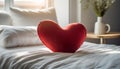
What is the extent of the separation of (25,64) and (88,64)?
39cm

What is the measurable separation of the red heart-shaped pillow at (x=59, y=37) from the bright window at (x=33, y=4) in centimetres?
106

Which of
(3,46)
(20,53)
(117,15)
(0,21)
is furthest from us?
(117,15)

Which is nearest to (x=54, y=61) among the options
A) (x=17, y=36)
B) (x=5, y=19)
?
(x=17, y=36)

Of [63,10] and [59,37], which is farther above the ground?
[63,10]

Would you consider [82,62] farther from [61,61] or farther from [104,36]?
[104,36]

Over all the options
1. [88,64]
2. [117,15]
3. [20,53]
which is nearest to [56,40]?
[20,53]

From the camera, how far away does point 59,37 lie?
66.5 inches

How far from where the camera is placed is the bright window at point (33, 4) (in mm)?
2701

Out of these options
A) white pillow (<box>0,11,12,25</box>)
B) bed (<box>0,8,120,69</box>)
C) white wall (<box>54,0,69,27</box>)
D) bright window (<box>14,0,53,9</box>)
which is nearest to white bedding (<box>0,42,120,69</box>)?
bed (<box>0,8,120,69</box>)

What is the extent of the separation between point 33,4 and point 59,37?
121 centimetres

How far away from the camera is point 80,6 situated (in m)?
2.78

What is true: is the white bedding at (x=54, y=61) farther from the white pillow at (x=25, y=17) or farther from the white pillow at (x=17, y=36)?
the white pillow at (x=25, y=17)

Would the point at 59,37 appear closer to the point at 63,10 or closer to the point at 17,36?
the point at 17,36

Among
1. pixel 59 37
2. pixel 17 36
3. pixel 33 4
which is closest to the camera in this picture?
pixel 59 37
